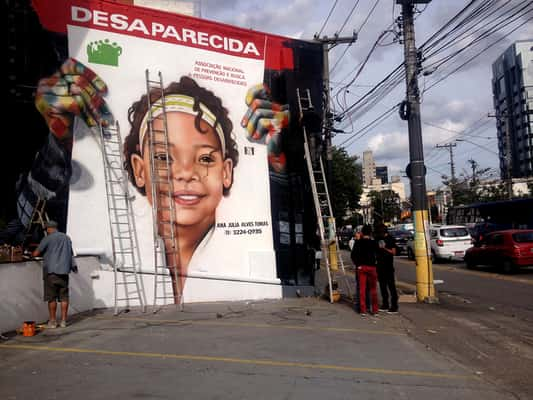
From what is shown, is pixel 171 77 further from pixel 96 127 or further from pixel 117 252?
pixel 117 252

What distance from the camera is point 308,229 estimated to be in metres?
13.5

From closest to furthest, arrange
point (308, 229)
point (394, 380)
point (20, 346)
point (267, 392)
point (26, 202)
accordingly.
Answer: point (267, 392) → point (394, 380) → point (20, 346) → point (26, 202) → point (308, 229)

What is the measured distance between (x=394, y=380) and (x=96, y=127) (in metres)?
8.05

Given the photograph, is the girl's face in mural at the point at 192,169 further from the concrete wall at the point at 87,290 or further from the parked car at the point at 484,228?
the parked car at the point at 484,228

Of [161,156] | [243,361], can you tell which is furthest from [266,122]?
[243,361]

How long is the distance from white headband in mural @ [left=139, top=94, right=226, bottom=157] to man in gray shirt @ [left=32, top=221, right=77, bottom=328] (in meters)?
3.46

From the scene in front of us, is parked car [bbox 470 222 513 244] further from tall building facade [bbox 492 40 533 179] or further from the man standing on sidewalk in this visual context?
tall building facade [bbox 492 40 533 179]

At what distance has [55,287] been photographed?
863cm

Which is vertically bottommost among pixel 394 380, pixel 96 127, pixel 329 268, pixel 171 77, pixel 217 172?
pixel 394 380

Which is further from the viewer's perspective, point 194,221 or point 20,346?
point 194,221

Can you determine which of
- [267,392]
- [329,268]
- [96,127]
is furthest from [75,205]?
[267,392]

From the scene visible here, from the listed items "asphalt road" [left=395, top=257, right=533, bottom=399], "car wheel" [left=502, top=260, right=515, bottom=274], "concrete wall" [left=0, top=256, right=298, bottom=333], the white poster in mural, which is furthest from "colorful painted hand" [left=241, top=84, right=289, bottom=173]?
"car wheel" [left=502, top=260, right=515, bottom=274]

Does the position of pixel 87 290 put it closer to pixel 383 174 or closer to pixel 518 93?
pixel 518 93

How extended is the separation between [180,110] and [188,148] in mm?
908
